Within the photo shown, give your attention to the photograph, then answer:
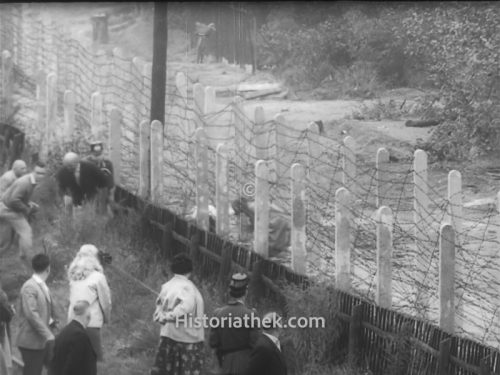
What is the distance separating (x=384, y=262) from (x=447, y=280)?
0.42 metres

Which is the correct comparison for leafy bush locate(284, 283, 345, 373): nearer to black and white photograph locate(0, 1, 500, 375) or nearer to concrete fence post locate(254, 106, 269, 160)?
black and white photograph locate(0, 1, 500, 375)

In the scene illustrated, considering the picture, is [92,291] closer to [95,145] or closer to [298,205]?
[298,205]

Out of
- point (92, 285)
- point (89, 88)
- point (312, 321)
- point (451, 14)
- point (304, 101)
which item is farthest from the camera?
point (89, 88)

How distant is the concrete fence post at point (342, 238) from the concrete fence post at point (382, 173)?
1.98 ft

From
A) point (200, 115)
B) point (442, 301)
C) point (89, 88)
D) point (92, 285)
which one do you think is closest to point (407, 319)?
point (442, 301)

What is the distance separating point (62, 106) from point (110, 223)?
3.87 feet

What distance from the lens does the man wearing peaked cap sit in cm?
789

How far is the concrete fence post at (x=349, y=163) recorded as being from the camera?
9.71 meters

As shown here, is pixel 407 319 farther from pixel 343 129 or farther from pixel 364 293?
pixel 343 129

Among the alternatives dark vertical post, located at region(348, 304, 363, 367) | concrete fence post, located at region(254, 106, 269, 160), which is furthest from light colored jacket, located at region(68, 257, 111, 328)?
concrete fence post, located at region(254, 106, 269, 160)

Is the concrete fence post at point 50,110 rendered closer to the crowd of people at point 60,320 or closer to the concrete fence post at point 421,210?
the crowd of people at point 60,320

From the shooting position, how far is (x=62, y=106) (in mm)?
10875

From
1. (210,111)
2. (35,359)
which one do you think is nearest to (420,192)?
(210,111)

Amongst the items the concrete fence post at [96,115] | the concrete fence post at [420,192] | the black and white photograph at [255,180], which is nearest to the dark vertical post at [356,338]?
the black and white photograph at [255,180]
